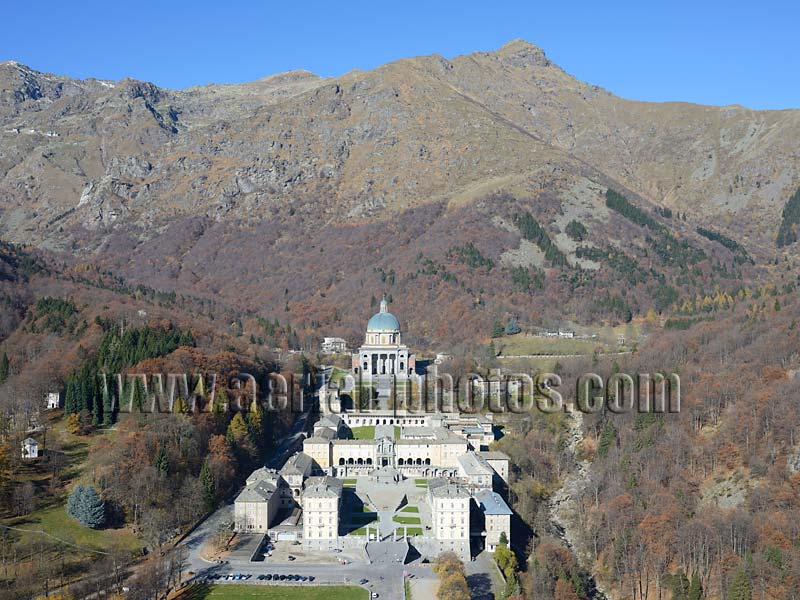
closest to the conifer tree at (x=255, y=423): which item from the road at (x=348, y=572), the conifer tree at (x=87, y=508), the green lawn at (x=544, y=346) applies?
the conifer tree at (x=87, y=508)

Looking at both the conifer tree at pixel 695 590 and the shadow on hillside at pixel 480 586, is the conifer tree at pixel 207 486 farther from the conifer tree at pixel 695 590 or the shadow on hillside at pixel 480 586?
the conifer tree at pixel 695 590

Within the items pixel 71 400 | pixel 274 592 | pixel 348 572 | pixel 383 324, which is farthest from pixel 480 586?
pixel 383 324

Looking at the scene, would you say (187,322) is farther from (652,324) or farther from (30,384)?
(652,324)

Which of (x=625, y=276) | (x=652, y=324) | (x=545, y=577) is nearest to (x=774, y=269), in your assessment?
(x=625, y=276)

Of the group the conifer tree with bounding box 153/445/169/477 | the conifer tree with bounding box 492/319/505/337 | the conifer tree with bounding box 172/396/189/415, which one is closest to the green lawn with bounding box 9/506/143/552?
the conifer tree with bounding box 153/445/169/477

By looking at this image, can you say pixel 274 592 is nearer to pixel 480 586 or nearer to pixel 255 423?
pixel 480 586
